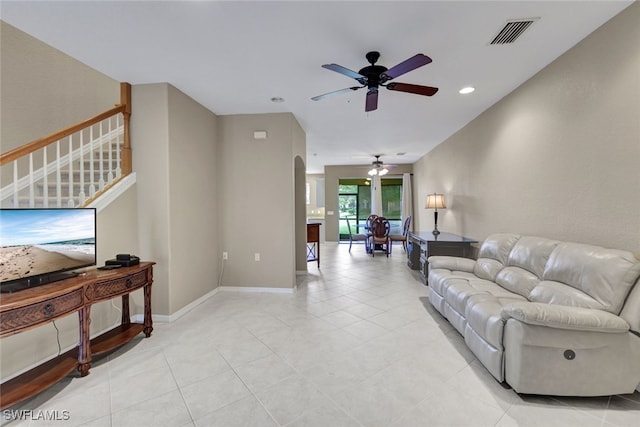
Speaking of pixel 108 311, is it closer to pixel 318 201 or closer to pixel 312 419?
pixel 312 419

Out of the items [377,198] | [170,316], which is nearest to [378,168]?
[377,198]

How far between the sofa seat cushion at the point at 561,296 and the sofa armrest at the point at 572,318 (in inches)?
4.5

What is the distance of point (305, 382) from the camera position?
6.51 feet

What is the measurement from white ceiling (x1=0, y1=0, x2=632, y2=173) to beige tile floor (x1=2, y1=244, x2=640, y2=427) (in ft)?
9.04

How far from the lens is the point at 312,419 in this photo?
1637mm

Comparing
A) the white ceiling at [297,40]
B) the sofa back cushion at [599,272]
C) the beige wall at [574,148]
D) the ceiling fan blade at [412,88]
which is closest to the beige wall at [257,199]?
the white ceiling at [297,40]

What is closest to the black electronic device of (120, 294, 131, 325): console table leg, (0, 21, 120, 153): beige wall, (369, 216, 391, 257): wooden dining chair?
(120, 294, 131, 325): console table leg

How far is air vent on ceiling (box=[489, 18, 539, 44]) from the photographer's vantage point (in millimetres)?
2059

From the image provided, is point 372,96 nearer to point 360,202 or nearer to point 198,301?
point 198,301

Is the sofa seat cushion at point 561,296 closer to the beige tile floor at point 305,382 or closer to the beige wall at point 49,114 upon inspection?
the beige tile floor at point 305,382

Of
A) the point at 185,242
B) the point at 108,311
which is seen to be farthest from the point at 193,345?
the point at 185,242

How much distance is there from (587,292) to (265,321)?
290cm

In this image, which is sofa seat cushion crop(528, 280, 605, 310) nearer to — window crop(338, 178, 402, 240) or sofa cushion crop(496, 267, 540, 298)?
sofa cushion crop(496, 267, 540, 298)

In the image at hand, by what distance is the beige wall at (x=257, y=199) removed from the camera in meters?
4.04
